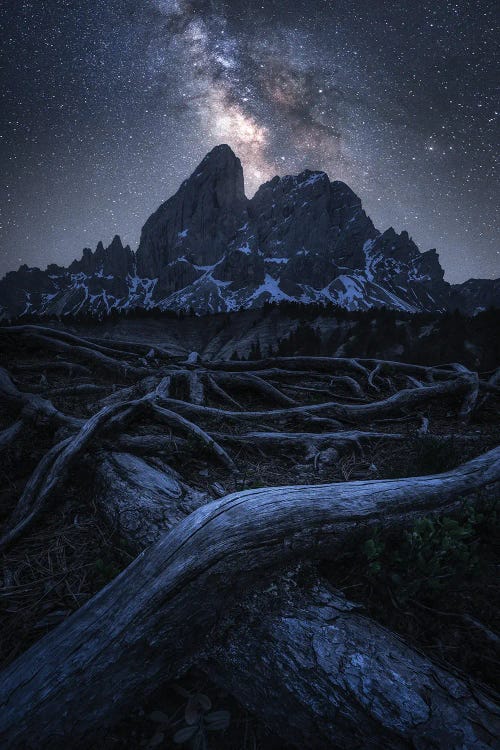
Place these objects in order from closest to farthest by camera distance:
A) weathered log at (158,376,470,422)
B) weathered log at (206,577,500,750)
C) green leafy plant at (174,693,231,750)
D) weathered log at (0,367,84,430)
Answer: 1. weathered log at (206,577,500,750)
2. green leafy plant at (174,693,231,750)
3. weathered log at (0,367,84,430)
4. weathered log at (158,376,470,422)

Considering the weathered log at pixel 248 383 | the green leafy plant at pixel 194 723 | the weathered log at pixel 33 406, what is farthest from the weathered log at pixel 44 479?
the weathered log at pixel 248 383

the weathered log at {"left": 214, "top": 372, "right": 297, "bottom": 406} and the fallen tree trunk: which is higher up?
the weathered log at {"left": 214, "top": 372, "right": 297, "bottom": 406}

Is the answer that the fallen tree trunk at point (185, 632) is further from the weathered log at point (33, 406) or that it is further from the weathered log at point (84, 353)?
the weathered log at point (84, 353)

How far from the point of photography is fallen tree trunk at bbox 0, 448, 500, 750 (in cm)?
128

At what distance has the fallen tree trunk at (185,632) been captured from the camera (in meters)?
1.28

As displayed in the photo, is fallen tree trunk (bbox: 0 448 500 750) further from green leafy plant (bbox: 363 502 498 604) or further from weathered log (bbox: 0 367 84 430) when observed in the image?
weathered log (bbox: 0 367 84 430)

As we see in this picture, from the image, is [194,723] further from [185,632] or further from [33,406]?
[33,406]

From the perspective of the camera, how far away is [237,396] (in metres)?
6.93

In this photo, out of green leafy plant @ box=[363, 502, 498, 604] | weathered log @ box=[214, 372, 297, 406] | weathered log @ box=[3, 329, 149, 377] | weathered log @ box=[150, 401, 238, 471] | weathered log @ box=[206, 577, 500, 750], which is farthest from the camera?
weathered log @ box=[3, 329, 149, 377]

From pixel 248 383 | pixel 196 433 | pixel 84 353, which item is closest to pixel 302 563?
pixel 196 433

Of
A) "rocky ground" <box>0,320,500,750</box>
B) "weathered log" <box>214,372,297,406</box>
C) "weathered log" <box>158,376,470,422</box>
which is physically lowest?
"rocky ground" <box>0,320,500,750</box>

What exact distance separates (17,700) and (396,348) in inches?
1309

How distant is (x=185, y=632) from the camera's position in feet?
5.20

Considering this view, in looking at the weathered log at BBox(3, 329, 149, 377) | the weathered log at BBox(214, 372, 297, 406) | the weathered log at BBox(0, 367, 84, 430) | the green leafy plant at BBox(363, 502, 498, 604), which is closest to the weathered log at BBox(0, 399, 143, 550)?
the weathered log at BBox(0, 367, 84, 430)
